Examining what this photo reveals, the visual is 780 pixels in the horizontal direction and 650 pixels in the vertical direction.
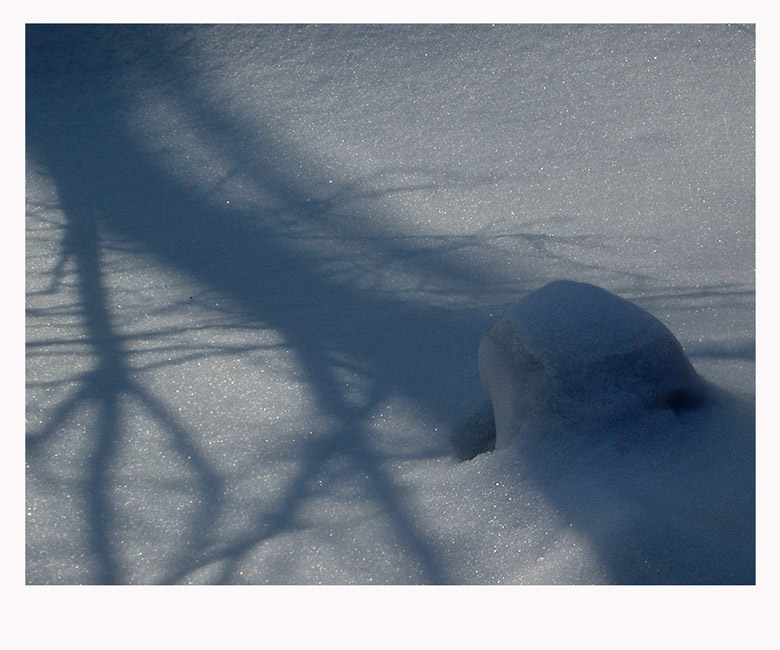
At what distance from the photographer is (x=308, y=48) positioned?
3.03m

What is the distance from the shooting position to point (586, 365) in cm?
122

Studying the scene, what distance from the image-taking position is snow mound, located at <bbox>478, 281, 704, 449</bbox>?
1.22 m

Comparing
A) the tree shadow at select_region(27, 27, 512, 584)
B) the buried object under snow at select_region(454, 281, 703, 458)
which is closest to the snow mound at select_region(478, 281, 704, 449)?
the buried object under snow at select_region(454, 281, 703, 458)

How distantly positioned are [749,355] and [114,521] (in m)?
1.63

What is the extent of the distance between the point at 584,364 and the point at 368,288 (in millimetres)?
1025

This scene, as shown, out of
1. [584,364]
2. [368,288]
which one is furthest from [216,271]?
[584,364]

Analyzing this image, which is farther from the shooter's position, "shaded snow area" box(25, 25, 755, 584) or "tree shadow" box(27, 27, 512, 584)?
"tree shadow" box(27, 27, 512, 584)

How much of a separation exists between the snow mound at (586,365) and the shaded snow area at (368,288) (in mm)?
18

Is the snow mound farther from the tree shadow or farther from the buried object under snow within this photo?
the tree shadow

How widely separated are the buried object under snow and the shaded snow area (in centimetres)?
2

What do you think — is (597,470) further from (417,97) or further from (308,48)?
(308,48)

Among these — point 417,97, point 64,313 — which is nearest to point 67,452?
point 64,313

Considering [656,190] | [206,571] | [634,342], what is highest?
[656,190]

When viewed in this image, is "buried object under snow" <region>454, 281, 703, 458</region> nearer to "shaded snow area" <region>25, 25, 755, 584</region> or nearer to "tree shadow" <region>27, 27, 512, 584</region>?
"shaded snow area" <region>25, 25, 755, 584</region>
